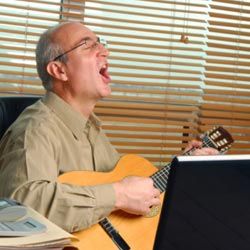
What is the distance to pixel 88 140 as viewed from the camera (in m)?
1.85

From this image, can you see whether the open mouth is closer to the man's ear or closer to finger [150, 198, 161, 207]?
the man's ear

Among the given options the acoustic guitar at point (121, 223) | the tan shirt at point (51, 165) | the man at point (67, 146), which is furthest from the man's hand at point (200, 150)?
the tan shirt at point (51, 165)

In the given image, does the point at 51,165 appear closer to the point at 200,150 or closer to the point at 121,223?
the point at 121,223

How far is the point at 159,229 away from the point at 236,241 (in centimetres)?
13

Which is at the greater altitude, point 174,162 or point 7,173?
point 174,162

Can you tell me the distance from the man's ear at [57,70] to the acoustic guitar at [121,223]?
417 mm

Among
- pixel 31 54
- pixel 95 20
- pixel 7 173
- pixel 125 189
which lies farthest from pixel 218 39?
pixel 7 173

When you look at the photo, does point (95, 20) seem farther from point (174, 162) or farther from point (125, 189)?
point (174, 162)

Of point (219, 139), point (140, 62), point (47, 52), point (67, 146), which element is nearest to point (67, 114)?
point (67, 146)

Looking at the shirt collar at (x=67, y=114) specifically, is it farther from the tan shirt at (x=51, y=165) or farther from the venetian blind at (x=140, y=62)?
the venetian blind at (x=140, y=62)

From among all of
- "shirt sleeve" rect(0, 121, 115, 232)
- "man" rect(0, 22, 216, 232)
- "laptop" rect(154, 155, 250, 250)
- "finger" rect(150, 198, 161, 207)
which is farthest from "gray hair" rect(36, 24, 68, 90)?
"laptop" rect(154, 155, 250, 250)

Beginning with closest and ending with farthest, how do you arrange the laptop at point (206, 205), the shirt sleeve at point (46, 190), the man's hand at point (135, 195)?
the laptop at point (206, 205), the shirt sleeve at point (46, 190), the man's hand at point (135, 195)

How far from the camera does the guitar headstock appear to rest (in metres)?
1.82

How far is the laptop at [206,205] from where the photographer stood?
682 millimetres
